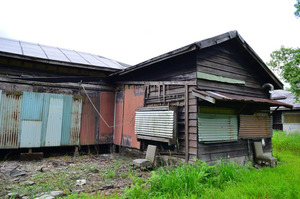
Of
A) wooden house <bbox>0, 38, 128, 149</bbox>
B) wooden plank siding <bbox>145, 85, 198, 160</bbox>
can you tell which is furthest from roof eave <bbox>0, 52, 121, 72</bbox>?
wooden plank siding <bbox>145, 85, 198, 160</bbox>

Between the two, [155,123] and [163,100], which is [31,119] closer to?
[155,123]

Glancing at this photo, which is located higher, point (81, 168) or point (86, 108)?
point (86, 108)

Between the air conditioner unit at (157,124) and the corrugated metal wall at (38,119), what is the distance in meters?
3.03

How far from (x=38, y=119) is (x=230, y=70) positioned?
7.28 metres

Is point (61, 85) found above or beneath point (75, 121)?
above

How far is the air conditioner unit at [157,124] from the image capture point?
562cm

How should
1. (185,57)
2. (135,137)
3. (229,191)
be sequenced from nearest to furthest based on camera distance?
(229,191) → (185,57) → (135,137)

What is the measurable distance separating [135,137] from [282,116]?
14.8m

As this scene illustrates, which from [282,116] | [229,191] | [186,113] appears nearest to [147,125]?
[186,113]

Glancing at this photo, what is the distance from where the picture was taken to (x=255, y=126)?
23.5 ft

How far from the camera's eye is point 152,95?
6930 millimetres

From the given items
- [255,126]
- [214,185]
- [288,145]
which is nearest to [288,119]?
[288,145]

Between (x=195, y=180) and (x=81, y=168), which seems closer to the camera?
(x=195, y=180)

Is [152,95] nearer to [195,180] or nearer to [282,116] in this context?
[195,180]
